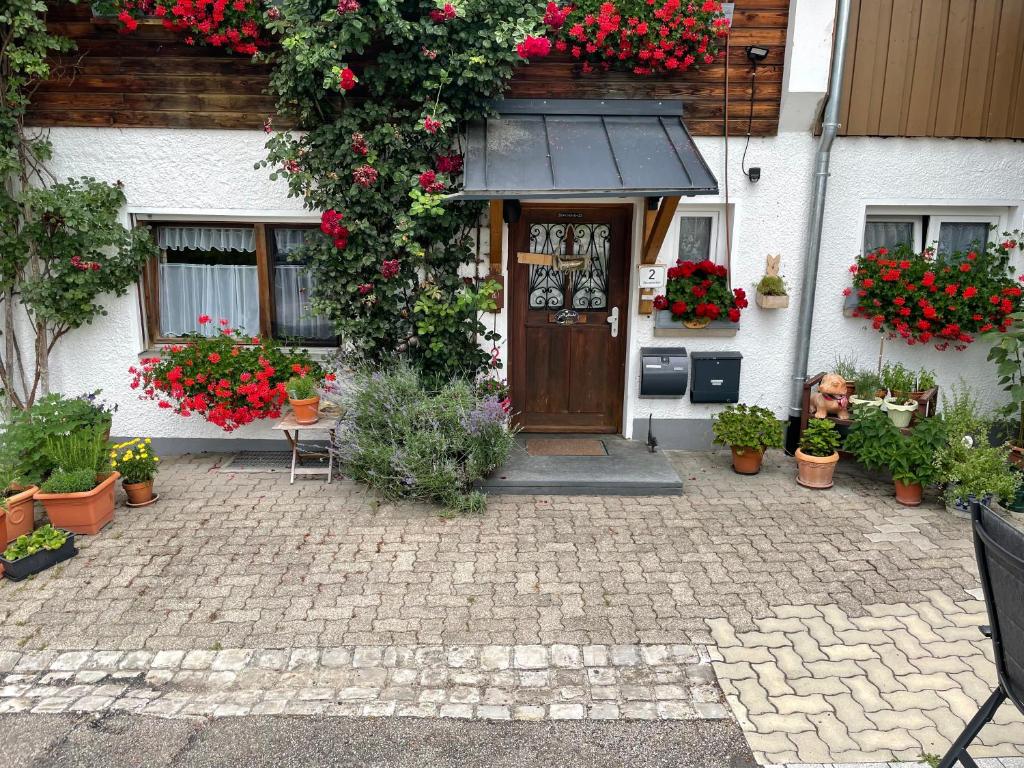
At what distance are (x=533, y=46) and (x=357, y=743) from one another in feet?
15.5

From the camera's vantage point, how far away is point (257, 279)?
682 cm

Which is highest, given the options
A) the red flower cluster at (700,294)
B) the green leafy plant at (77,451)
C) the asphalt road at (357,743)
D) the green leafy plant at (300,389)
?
the red flower cluster at (700,294)

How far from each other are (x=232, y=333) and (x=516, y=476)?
295 centimetres

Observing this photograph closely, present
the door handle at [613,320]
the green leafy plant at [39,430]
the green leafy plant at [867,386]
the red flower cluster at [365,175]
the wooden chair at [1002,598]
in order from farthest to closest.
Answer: the door handle at [613,320] < the green leafy plant at [867,386] < the red flower cluster at [365,175] < the green leafy plant at [39,430] < the wooden chair at [1002,598]

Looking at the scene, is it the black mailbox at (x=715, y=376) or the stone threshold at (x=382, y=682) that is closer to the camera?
the stone threshold at (x=382, y=682)

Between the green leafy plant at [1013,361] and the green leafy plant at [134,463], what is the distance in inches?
252

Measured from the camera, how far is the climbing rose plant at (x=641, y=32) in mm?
5957

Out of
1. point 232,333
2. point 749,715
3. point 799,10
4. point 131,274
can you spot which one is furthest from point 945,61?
point 131,274

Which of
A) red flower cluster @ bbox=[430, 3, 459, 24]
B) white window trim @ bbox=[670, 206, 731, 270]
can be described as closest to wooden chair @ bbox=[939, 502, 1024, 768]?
white window trim @ bbox=[670, 206, 731, 270]

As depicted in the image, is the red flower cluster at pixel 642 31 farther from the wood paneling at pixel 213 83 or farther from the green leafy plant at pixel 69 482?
the green leafy plant at pixel 69 482

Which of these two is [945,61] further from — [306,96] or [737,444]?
[306,96]

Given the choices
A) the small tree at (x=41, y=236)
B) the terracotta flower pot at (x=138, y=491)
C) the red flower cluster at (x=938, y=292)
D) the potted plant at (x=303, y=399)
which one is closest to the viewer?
the terracotta flower pot at (x=138, y=491)

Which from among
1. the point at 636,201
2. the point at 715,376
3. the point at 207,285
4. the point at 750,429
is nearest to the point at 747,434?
the point at 750,429

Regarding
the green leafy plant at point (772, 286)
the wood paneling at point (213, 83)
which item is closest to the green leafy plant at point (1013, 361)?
the green leafy plant at point (772, 286)
